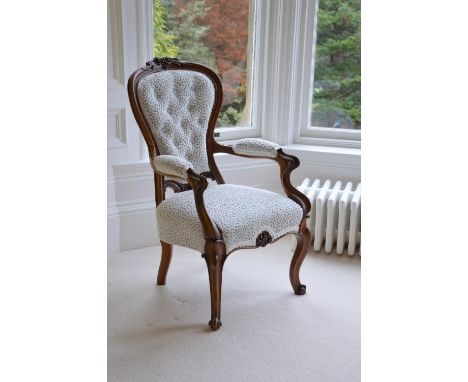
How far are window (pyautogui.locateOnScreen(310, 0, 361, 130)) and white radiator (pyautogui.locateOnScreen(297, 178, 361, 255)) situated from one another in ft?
1.96

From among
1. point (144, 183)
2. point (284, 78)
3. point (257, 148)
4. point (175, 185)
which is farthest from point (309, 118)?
point (175, 185)

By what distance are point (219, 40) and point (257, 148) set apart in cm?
108

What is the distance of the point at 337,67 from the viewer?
3.30 meters

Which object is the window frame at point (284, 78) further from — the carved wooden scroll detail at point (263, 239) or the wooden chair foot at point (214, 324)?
the wooden chair foot at point (214, 324)

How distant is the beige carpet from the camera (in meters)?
1.91

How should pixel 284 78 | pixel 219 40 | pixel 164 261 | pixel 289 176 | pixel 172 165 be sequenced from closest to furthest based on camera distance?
1. pixel 172 165
2. pixel 289 176
3. pixel 164 261
4. pixel 219 40
5. pixel 284 78

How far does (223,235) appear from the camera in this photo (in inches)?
81.0

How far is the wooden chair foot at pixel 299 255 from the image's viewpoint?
95.3 inches

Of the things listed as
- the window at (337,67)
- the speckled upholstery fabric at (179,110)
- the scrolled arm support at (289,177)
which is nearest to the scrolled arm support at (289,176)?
the scrolled arm support at (289,177)

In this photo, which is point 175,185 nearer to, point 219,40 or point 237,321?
point 237,321

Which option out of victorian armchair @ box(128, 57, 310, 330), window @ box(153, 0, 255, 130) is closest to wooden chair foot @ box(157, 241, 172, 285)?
victorian armchair @ box(128, 57, 310, 330)

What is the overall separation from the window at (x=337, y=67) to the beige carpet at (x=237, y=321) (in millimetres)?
1009
